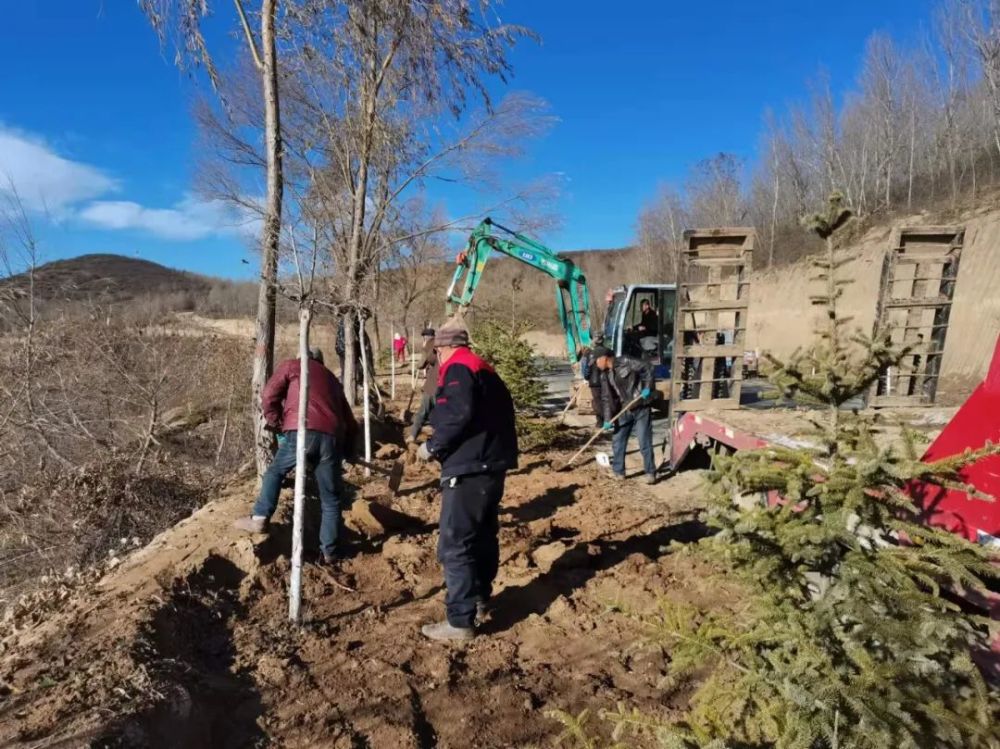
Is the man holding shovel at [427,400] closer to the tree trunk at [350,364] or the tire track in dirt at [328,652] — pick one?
the tire track in dirt at [328,652]

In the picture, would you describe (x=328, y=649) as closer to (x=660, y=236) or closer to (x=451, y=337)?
(x=451, y=337)

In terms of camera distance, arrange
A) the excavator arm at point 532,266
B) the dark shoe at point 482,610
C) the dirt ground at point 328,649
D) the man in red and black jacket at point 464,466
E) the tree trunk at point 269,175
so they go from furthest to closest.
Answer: the excavator arm at point 532,266 → the tree trunk at point 269,175 → the dark shoe at point 482,610 → the man in red and black jacket at point 464,466 → the dirt ground at point 328,649

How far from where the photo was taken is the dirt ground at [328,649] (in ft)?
9.44

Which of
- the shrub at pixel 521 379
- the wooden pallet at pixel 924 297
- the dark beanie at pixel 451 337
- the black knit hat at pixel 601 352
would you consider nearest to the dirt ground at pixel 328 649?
the dark beanie at pixel 451 337

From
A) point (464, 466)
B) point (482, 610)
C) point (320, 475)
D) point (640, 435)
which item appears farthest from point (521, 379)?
point (464, 466)

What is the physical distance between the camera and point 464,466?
3.76 m

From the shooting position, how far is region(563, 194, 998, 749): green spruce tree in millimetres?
1852

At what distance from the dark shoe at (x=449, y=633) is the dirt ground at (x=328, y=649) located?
2.4 inches

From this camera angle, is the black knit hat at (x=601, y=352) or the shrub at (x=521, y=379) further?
the shrub at (x=521, y=379)

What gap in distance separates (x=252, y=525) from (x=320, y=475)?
74cm

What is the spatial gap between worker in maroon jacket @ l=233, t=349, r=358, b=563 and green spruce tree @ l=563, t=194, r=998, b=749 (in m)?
3.04

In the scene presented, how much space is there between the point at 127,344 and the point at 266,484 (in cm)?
538

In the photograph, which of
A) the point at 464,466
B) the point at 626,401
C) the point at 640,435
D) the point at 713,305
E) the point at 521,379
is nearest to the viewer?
the point at 464,466

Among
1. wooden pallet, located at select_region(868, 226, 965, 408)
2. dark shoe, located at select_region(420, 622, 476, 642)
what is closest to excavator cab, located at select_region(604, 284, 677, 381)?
wooden pallet, located at select_region(868, 226, 965, 408)
